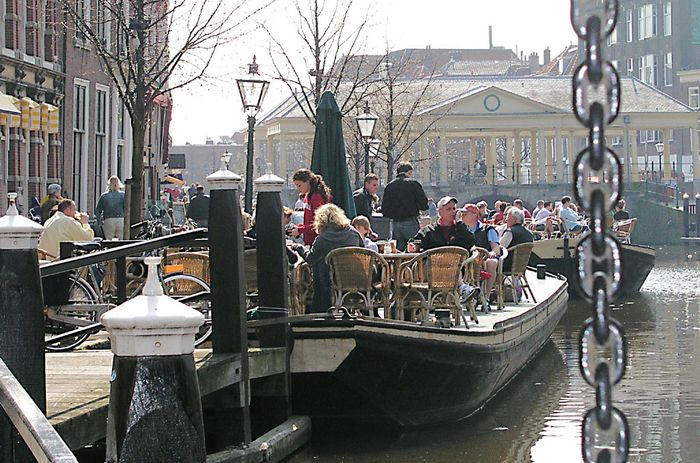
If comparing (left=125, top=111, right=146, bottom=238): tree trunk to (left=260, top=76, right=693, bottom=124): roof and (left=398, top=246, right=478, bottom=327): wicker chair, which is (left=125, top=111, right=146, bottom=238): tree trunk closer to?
(left=398, top=246, right=478, bottom=327): wicker chair

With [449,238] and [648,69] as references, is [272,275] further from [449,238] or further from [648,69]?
[648,69]

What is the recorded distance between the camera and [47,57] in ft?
91.5

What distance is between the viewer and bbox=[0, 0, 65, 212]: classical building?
2483cm

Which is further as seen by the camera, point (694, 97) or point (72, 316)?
point (694, 97)

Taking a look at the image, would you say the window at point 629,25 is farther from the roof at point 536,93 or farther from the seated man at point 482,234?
the seated man at point 482,234

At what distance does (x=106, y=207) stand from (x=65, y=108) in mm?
8899

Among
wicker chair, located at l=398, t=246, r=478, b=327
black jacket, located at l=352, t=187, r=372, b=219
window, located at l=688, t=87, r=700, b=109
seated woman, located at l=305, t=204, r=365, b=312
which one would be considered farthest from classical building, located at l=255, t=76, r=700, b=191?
seated woman, located at l=305, t=204, r=365, b=312

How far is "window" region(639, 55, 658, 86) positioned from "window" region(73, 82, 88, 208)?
210ft

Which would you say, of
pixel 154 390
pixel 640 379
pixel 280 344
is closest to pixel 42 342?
pixel 154 390

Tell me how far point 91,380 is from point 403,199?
8799mm

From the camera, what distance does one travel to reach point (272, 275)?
10711 millimetres

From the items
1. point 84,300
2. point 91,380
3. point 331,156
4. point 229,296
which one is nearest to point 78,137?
point 331,156

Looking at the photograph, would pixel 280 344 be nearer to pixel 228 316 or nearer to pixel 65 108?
pixel 228 316

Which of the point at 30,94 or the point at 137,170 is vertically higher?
the point at 30,94
